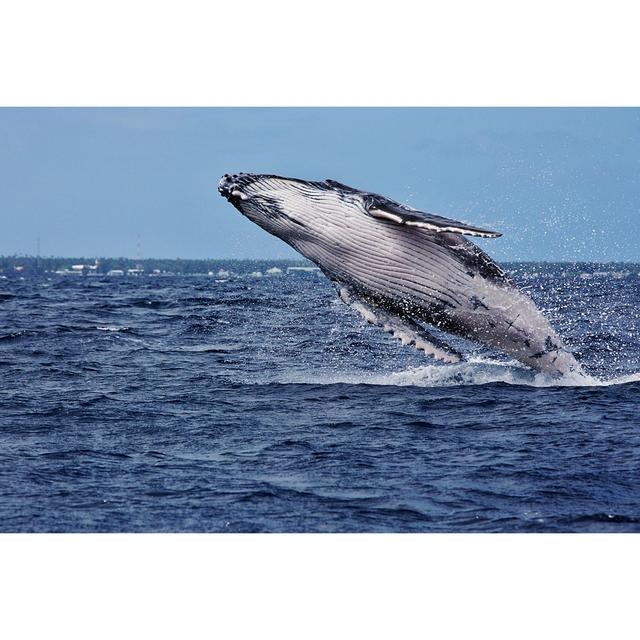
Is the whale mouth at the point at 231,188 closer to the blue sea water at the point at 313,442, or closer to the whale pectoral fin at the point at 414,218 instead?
the whale pectoral fin at the point at 414,218

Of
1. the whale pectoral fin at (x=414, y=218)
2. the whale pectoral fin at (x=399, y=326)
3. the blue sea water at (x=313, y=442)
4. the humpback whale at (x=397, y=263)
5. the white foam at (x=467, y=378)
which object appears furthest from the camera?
the white foam at (x=467, y=378)

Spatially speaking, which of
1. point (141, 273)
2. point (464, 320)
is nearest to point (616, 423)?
point (464, 320)

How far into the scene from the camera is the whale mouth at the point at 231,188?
1145 cm

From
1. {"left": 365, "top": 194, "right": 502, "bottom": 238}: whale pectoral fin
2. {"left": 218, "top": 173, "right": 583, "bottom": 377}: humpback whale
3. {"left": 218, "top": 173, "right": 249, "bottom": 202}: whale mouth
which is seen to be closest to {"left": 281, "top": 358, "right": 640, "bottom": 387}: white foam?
{"left": 218, "top": 173, "right": 583, "bottom": 377}: humpback whale

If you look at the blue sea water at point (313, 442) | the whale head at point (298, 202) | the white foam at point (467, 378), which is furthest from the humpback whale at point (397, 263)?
the blue sea water at point (313, 442)

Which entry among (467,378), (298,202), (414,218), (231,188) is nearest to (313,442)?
(414,218)

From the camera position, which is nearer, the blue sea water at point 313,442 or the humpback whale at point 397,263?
the blue sea water at point 313,442

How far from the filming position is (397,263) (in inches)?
457

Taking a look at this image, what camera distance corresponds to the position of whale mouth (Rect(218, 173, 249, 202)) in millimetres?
11453

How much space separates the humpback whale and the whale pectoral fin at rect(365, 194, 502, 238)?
0.01 m

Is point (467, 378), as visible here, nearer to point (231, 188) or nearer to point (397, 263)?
point (397, 263)

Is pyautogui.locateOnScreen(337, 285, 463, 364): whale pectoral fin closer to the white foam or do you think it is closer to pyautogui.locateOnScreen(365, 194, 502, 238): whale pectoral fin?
the white foam

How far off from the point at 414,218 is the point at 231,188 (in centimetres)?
210

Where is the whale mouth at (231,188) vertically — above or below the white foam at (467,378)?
above
